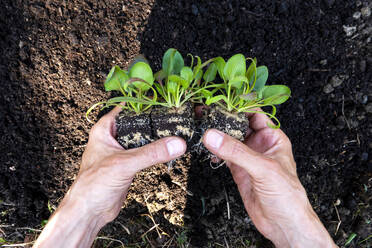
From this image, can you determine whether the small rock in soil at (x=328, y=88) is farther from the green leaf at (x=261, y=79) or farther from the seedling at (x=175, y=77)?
the seedling at (x=175, y=77)

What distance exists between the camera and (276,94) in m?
1.11

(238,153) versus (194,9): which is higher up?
(194,9)

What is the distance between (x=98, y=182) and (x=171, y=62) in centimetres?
56

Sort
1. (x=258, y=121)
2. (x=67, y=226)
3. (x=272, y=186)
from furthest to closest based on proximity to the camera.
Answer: (x=258, y=121) < (x=67, y=226) < (x=272, y=186)

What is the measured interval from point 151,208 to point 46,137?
703 mm

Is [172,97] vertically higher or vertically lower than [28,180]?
higher

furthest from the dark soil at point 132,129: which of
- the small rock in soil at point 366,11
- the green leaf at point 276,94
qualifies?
the small rock in soil at point 366,11

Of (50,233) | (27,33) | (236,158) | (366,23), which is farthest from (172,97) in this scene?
(366,23)

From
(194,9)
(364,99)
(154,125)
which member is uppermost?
(194,9)

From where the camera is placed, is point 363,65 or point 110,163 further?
point 363,65

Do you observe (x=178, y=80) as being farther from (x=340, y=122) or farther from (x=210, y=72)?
(x=340, y=122)

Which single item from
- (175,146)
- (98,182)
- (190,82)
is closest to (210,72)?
(190,82)

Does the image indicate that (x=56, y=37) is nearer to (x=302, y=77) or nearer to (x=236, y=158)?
(x=236, y=158)

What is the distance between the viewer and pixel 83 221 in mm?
1252
